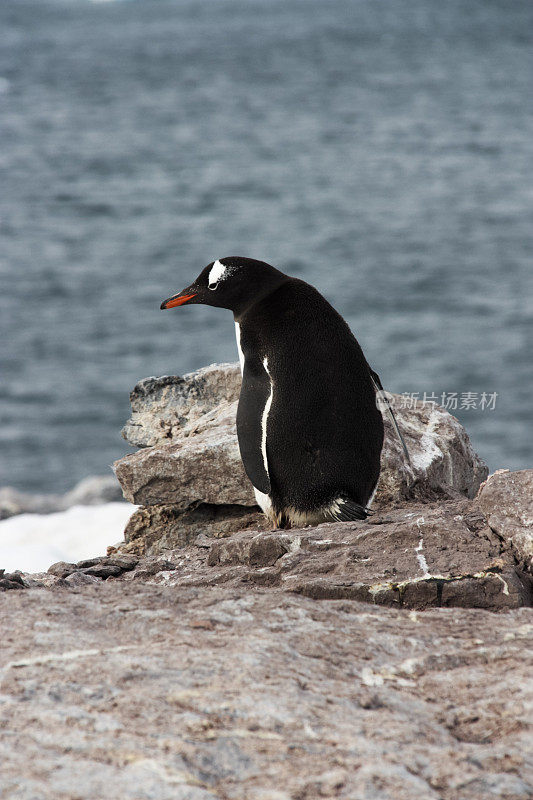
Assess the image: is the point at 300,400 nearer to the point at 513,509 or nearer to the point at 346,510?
the point at 346,510

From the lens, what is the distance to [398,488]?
381 cm

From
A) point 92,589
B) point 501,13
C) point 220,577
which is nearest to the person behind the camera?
point 92,589

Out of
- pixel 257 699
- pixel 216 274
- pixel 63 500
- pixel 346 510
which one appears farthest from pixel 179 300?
pixel 63 500

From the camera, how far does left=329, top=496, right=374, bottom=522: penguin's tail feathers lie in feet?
11.0

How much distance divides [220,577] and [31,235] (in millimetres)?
24032

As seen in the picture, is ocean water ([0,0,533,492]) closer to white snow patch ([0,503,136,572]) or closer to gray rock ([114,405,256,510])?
white snow patch ([0,503,136,572])

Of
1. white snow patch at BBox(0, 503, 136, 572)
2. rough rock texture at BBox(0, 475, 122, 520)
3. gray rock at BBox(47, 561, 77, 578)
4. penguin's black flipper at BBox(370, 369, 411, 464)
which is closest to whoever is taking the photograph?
gray rock at BBox(47, 561, 77, 578)

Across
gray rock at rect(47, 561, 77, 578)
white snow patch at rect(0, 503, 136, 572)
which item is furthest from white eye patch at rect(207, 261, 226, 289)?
white snow patch at rect(0, 503, 136, 572)

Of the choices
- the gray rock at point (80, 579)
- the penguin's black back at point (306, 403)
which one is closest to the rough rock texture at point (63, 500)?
the penguin's black back at point (306, 403)

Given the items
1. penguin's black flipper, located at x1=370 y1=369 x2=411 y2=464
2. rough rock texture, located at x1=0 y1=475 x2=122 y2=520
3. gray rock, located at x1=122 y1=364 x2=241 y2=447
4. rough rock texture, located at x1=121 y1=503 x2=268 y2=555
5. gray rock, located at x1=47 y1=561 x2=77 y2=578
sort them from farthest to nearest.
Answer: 1. rough rock texture, located at x1=0 y1=475 x2=122 y2=520
2. gray rock, located at x1=122 y1=364 x2=241 y2=447
3. rough rock texture, located at x1=121 y1=503 x2=268 y2=555
4. penguin's black flipper, located at x1=370 y1=369 x2=411 y2=464
5. gray rock, located at x1=47 y1=561 x2=77 y2=578

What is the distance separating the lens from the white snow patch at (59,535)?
459 centimetres

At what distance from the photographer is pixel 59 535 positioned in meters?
5.21

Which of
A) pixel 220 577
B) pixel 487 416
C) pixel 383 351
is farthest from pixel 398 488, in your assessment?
pixel 383 351

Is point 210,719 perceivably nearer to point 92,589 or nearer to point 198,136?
point 92,589
